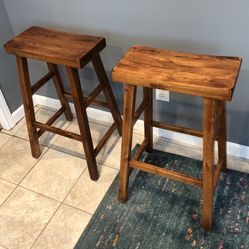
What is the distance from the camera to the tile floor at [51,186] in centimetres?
143

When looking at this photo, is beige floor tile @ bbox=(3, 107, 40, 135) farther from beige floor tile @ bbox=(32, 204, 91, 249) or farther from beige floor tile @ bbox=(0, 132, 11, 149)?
beige floor tile @ bbox=(32, 204, 91, 249)

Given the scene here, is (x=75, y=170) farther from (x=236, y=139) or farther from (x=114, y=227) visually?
(x=236, y=139)

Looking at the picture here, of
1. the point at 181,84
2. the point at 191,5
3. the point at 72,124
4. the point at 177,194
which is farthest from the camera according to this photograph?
the point at 72,124

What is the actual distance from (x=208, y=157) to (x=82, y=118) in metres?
0.63

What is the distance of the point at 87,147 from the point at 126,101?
0.45 metres

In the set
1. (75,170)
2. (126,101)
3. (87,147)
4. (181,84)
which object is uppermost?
(181,84)

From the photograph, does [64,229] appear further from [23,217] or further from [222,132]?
[222,132]

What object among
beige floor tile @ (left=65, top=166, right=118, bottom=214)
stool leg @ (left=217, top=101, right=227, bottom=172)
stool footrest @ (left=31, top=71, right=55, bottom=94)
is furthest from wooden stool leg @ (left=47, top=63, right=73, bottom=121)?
stool leg @ (left=217, top=101, right=227, bottom=172)

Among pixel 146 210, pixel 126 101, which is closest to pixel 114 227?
pixel 146 210

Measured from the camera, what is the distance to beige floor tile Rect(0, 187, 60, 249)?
1414mm

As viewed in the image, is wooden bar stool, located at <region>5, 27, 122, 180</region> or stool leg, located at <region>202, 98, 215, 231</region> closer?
stool leg, located at <region>202, 98, 215, 231</region>

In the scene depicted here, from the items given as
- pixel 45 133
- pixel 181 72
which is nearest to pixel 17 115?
pixel 45 133

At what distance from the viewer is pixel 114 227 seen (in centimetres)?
142

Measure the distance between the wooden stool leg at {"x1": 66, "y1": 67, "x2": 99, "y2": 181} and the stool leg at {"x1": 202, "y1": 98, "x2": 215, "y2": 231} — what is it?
0.61 metres
